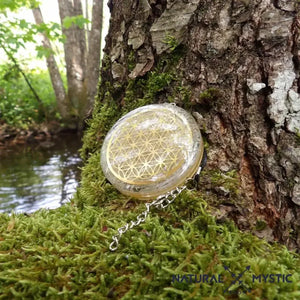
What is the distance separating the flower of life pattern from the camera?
158 centimetres

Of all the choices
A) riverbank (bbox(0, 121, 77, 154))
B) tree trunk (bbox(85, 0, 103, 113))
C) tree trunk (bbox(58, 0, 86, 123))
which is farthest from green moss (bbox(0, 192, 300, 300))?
tree trunk (bbox(58, 0, 86, 123))

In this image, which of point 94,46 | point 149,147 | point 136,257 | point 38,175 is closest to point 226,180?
point 149,147

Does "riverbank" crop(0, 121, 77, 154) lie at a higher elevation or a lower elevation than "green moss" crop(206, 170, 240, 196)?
lower

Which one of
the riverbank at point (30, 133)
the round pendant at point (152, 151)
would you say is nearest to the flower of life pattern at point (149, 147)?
the round pendant at point (152, 151)

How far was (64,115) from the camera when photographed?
7.72m

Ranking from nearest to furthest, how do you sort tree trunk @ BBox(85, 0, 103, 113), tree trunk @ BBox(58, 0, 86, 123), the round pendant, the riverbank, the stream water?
1. the round pendant
2. the stream water
3. tree trunk @ BBox(85, 0, 103, 113)
4. the riverbank
5. tree trunk @ BBox(58, 0, 86, 123)

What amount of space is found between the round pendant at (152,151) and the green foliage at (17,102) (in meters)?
6.50

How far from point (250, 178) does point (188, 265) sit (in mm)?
674

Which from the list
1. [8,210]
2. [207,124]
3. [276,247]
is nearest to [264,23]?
[207,124]

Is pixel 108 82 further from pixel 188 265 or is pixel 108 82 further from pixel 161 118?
pixel 188 265

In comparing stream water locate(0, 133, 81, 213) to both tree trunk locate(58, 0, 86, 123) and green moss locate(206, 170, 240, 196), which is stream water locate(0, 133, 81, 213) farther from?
green moss locate(206, 170, 240, 196)

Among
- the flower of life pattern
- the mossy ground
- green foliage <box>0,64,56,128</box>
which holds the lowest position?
green foliage <box>0,64,56,128</box>

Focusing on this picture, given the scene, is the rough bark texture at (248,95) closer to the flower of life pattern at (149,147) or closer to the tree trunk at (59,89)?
the flower of life pattern at (149,147)

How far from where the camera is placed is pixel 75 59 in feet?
24.6
